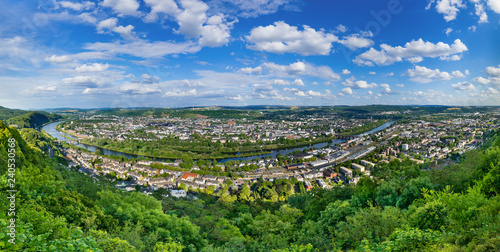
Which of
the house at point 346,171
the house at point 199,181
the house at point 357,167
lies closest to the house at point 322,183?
the house at point 346,171

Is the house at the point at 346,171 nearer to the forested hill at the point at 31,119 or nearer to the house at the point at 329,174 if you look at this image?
the house at the point at 329,174

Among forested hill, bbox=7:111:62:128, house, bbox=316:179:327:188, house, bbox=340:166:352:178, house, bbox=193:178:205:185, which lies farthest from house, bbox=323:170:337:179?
forested hill, bbox=7:111:62:128

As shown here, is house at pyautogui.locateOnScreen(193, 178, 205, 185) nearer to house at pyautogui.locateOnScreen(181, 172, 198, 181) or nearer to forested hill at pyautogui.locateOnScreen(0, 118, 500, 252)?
house at pyautogui.locateOnScreen(181, 172, 198, 181)

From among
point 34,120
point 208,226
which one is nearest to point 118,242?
point 208,226

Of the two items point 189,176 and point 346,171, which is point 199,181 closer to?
point 189,176

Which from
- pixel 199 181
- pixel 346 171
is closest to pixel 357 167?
pixel 346 171
